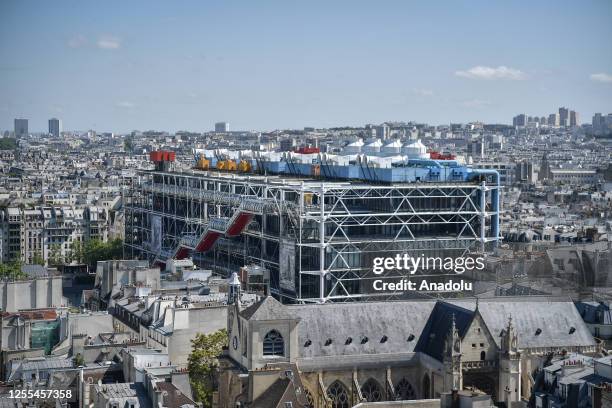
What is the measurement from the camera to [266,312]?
66.8 metres

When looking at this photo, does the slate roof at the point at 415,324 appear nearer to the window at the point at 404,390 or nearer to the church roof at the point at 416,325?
the church roof at the point at 416,325

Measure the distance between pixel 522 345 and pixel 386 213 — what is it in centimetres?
4231

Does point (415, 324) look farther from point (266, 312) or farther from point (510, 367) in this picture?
point (266, 312)

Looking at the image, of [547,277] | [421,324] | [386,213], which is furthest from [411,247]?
[421,324]

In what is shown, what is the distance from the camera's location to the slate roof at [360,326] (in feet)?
234

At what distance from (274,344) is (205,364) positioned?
940cm

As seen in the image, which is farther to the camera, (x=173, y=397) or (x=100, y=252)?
(x=100, y=252)

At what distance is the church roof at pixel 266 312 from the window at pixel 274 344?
2.89 feet

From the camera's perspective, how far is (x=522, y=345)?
73.1 m

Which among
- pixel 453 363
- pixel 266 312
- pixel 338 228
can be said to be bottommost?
pixel 453 363

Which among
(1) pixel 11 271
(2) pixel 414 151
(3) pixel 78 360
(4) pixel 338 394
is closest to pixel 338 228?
(2) pixel 414 151

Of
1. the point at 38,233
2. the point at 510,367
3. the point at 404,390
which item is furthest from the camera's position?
the point at 38,233

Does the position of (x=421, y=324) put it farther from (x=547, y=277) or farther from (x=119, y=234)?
(x=119, y=234)

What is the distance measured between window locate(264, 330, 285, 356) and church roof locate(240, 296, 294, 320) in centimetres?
88
